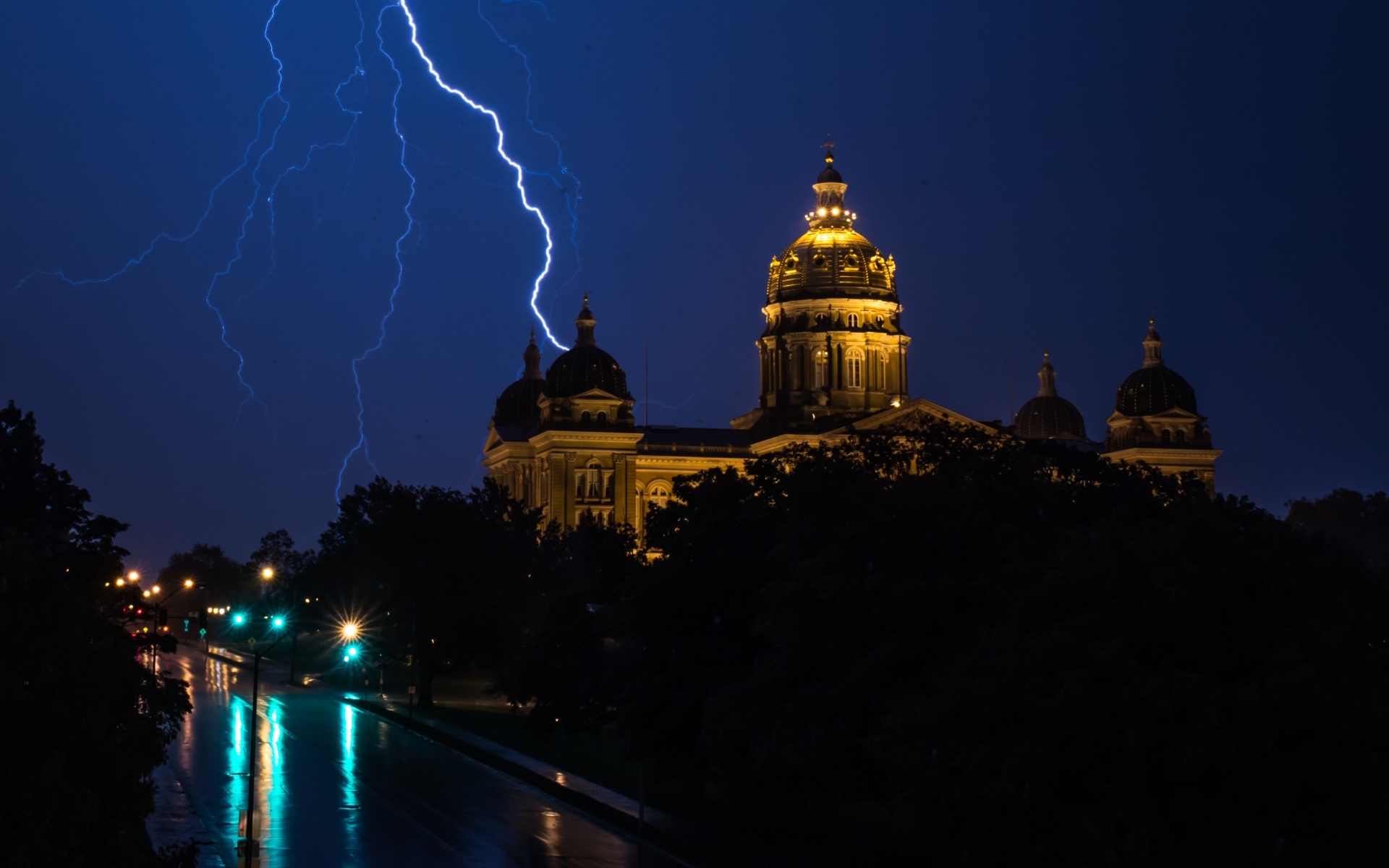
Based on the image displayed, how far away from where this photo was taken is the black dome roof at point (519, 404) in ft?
483

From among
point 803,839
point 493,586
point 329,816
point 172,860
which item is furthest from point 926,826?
point 493,586

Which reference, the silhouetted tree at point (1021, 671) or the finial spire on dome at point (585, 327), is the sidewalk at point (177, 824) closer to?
the silhouetted tree at point (1021, 671)

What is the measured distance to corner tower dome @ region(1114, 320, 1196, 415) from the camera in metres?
138

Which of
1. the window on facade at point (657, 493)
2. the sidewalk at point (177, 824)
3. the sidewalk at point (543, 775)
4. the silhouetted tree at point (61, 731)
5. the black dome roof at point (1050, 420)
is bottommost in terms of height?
the sidewalk at point (543, 775)

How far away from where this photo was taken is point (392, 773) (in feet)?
160

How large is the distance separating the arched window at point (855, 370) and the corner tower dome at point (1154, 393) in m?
20.8

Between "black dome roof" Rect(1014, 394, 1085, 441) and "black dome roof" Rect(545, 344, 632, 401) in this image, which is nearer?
"black dome roof" Rect(545, 344, 632, 401)

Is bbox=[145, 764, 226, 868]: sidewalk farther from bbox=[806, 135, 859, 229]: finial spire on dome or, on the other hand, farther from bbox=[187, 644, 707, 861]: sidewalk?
bbox=[806, 135, 859, 229]: finial spire on dome

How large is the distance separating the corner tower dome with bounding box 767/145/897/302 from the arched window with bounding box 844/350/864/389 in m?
4.22

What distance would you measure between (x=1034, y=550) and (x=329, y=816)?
53.1 feet

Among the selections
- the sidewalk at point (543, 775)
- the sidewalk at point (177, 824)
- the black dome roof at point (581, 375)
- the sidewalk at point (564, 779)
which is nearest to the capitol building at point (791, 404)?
the black dome roof at point (581, 375)

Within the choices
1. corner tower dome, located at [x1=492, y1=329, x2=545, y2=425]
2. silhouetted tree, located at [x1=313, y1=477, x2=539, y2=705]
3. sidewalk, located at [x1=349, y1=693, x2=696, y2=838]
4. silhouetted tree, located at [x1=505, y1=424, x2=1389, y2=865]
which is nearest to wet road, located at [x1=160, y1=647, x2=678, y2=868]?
sidewalk, located at [x1=349, y1=693, x2=696, y2=838]

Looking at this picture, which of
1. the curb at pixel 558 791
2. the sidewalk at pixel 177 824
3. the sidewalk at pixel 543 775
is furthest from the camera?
the sidewalk at pixel 543 775

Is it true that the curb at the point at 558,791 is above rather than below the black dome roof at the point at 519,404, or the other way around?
below
